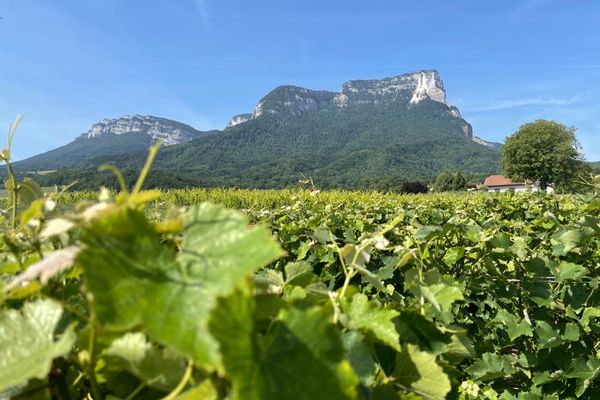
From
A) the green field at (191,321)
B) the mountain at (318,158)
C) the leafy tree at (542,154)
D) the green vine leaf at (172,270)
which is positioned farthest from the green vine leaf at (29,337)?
the mountain at (318,158)

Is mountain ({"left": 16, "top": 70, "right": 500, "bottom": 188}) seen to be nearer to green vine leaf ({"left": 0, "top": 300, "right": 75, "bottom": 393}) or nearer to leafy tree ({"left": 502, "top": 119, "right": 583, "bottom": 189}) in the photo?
leafy tree ({"left": 502, "top": 119, "right": 583, "bottom": 189})

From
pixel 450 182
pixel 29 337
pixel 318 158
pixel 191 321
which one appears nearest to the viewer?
pixel 191 321

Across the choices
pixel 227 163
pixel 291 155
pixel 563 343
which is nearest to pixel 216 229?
pixel 563 343

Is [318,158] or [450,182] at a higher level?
[318,158]

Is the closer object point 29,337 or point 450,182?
point 29,337

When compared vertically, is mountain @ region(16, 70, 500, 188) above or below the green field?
above

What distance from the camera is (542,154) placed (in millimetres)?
58156

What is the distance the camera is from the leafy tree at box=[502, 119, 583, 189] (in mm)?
56656

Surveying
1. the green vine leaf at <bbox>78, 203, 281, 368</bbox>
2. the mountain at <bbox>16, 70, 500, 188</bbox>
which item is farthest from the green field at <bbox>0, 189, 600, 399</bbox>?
the mountain at <bbox>16, 70, 500, 188</bbox>

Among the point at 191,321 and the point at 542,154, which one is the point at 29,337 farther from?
the point at 542,154

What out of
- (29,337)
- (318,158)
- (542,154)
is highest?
(318,158)

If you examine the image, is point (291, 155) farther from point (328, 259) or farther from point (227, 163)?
point (328, 259)

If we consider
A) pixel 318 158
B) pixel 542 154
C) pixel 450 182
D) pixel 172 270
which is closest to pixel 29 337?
pixel 172 270

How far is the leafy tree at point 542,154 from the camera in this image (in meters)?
56.7
